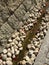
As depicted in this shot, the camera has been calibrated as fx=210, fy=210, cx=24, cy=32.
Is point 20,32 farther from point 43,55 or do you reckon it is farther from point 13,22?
point 43,55

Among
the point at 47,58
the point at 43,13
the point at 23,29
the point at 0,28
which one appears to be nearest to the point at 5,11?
the point at 0,28

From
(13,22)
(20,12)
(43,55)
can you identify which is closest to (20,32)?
(13,22)

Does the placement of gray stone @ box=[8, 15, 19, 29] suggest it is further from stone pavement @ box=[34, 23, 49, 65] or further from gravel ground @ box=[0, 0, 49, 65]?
stone pavement @ box=[34, 23, 49, 65]

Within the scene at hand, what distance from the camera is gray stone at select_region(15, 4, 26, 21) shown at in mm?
7198

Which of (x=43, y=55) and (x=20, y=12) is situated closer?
(x=43, y=55)

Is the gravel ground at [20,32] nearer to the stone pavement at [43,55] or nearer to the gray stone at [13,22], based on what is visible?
the gray stone at [13,22]

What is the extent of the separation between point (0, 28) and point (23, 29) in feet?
4.45

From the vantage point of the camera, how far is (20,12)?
7418mm

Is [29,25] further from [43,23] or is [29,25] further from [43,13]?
[43,13]

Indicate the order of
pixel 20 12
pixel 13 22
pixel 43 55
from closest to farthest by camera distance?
1. pixel 43 55
2. pixel 13 22
3. pixel 20 12

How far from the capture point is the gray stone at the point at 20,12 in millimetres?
7198

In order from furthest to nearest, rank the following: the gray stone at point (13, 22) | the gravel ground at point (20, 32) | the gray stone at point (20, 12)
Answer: the gray stone at point (20, 12)
the gray stone at point (13, 22)
the gravel ground at point (20, 32)

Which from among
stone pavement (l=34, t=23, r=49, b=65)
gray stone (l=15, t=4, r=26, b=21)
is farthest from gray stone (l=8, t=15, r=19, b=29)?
stone pavement (l=34, t=23, r=49, b=65)

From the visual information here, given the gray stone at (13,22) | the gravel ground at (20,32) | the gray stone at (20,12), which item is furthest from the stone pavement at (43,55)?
the gray stone at (20,12)
